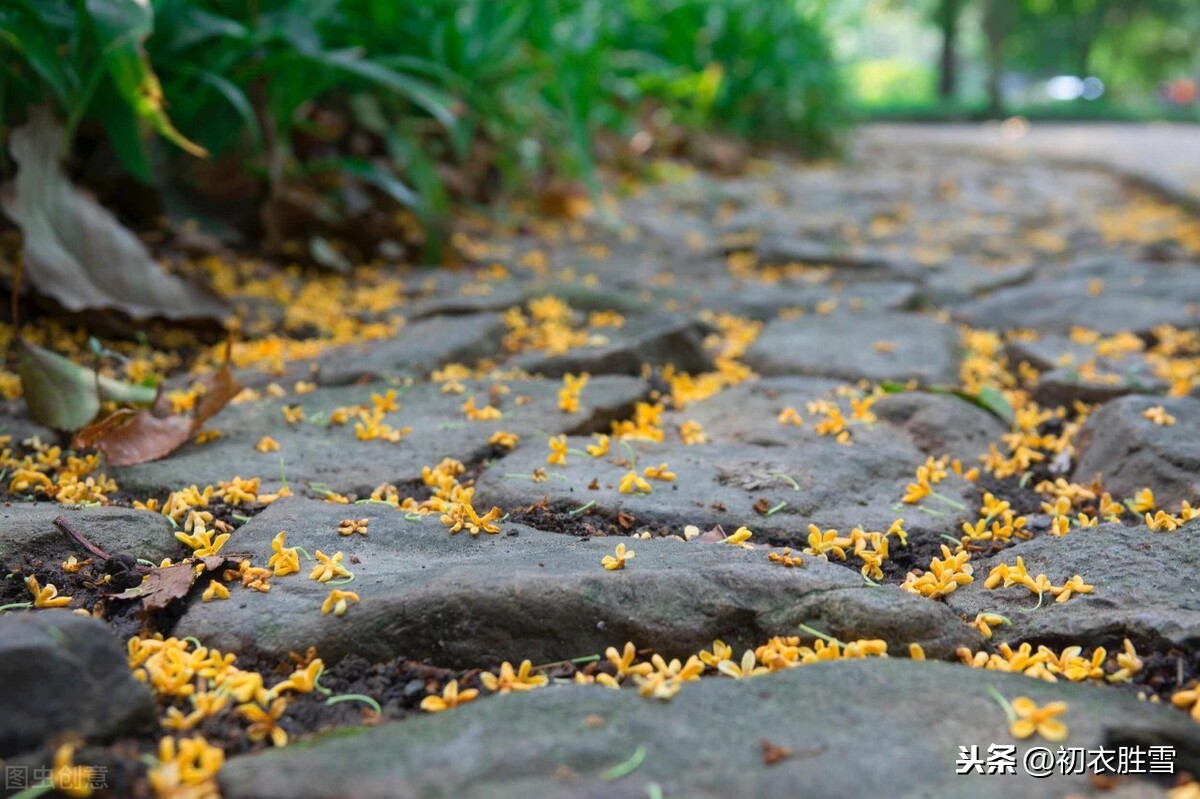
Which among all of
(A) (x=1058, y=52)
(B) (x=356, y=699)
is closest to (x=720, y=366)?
(B) (x=356, y=699)

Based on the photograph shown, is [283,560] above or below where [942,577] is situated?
above

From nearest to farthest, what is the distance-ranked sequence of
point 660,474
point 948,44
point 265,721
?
point 265,721 < point 660,474 < point 948,44

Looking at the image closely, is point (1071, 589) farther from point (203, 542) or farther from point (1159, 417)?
point (203, 542)

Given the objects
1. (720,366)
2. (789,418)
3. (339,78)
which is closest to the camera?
(789,418)

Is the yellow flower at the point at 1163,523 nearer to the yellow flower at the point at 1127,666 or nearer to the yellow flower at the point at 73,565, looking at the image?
the yellow flower at the point at 1127,666

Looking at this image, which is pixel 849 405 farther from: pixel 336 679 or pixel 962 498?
pixel 336 679

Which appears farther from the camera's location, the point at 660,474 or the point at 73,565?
the point at 660,474

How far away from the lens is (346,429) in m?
1.80

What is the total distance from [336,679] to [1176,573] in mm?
994

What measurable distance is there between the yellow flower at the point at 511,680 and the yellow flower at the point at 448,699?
2cm

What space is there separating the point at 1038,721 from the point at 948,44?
55.8 feet

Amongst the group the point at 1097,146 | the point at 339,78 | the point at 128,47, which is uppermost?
the point at 128,47

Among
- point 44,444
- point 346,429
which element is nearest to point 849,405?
point 346,429

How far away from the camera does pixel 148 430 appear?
1.68 metres
